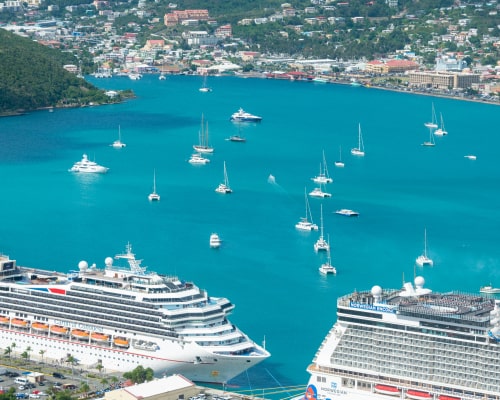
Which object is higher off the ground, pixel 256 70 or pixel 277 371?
pixel 277 371

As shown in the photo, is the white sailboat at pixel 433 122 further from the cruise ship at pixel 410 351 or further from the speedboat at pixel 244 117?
the cruise ship at pixel 410 351

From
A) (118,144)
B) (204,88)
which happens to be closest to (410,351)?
(118,144)

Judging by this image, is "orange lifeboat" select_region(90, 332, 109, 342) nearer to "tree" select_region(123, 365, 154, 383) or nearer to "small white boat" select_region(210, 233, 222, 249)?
"tree" select_region(123, 365, 154, 383)

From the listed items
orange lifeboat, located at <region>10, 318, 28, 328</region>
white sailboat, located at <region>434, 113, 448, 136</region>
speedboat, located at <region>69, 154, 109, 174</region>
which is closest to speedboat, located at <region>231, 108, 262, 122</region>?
white sailboat, located at <region>434, 113, 448, 136</region>

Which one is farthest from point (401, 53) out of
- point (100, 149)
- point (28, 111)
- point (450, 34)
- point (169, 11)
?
point (100, 149)

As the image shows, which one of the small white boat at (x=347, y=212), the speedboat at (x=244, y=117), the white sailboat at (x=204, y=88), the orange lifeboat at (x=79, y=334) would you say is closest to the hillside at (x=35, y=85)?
the white sailboat at (x=204, y=88)

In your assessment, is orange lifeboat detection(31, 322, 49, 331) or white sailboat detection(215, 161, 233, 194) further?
white sailboat detection(215, 161, 233, 194)

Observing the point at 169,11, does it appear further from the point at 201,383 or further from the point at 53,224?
the point at 201,383
